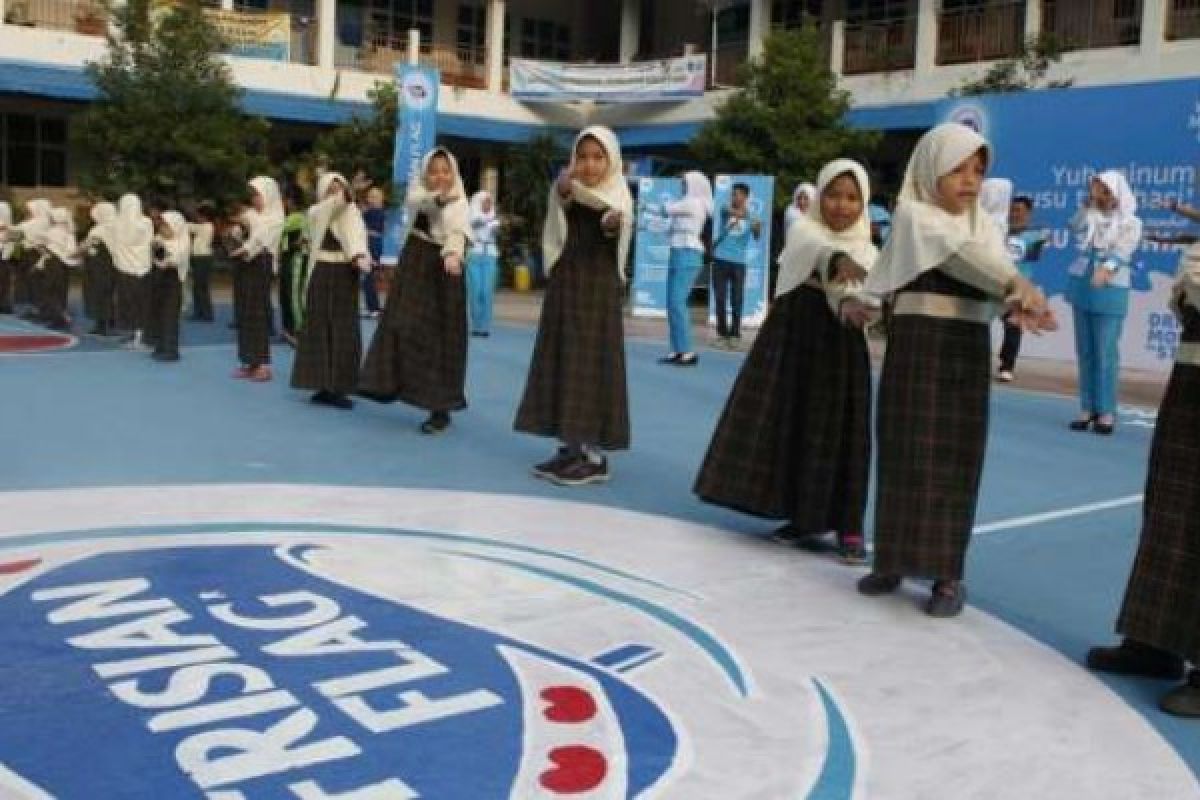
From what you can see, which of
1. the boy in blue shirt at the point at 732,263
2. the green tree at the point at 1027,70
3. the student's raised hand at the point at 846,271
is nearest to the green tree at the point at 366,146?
the green tree at the point at 1027,70

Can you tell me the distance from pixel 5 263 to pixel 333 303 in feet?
27.3

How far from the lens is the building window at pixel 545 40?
3228cm

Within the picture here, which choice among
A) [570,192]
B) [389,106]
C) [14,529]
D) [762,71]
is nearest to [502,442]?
[570,192]

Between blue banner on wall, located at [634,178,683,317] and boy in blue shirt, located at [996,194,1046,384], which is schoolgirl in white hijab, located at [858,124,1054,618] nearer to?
boy in blue shirt, located at [996,194,1046,384]

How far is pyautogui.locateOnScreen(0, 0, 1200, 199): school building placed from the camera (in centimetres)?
2214

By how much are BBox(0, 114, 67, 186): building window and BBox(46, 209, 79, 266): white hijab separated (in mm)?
12372

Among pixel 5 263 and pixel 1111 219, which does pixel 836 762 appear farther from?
pixel 5 263

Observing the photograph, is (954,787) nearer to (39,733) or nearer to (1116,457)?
(39,733)

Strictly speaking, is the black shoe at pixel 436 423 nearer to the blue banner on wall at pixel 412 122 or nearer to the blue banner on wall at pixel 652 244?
the blue banner on wall at pixel 652 244

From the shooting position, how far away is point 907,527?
4180 millimetres

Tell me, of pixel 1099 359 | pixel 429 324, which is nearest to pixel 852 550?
pixel 429 324

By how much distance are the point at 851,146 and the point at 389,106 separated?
8091 mm

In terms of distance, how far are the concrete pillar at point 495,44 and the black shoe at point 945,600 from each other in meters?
25.9

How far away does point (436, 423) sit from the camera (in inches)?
291
